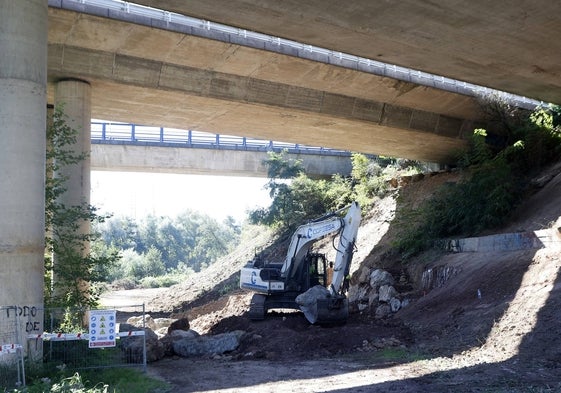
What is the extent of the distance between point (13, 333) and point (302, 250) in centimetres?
1029

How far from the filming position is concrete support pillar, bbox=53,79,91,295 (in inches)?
758

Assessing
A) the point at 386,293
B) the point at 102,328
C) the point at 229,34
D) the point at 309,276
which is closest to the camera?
the point at 102,328

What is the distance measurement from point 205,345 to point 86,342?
410 centimetres

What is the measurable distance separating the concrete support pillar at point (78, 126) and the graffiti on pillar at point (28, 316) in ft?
21.2

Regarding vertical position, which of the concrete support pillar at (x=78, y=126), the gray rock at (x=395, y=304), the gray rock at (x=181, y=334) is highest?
the concrete support pillar at (x=78, y=126)

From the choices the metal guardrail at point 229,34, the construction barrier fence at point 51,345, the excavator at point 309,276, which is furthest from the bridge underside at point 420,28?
the construction barrier fence at point 51,345

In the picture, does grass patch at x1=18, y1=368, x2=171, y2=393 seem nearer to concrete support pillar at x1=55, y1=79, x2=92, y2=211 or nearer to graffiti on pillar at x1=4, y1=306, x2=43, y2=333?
graffiti on pillar at x1=4, y1=306, x2=43, y2=333

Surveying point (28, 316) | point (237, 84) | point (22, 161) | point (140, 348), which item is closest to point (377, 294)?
point (237, 84)

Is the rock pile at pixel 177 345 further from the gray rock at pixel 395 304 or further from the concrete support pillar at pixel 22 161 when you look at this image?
the gray rock at pixel 395 304

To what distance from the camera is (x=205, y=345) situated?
54.9 ft

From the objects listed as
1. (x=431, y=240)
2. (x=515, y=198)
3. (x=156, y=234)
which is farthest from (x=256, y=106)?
(x=156, y=234)

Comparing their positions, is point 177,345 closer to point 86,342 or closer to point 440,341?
point 86,342

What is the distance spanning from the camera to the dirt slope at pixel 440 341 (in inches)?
448

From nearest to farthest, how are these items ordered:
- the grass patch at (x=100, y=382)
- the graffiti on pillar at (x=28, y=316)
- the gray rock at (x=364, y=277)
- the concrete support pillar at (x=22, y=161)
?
the grass patch at (x=100, y=382) < the graffiti on pillar at (x=28, y=316) < the concrete support pillar at (x=22, y=161) < the gray rock at (x=364, y=277)
